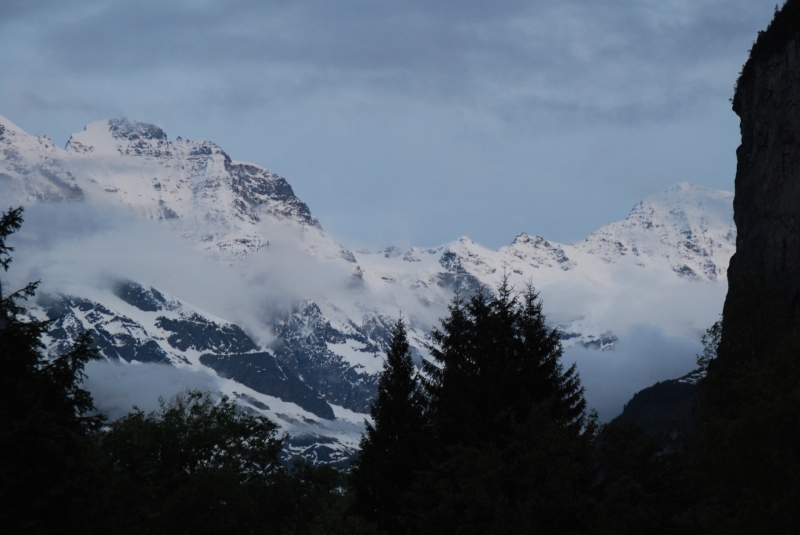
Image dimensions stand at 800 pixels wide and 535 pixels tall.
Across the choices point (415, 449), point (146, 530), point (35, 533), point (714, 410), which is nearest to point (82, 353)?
point (35, 533)

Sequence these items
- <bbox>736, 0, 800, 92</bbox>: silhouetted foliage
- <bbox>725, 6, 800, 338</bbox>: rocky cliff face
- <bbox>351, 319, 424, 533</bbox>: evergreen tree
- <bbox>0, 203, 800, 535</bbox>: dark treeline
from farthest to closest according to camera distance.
Result: <bbox>736, 0, 800, 92</bbox>: silhouetted foliage, <bbox>725, 6, 800, 338</bbox>: rocky cliff face, <bbox>351, 319, 424, 533</bbox>: evergreen tree, <bbox>0, 203, 800, 535</bbox>: dark treeline

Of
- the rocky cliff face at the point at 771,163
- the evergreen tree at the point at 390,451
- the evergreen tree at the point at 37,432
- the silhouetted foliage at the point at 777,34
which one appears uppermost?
the silhouetted foliage at the point at 777,34

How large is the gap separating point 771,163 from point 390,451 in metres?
51.8

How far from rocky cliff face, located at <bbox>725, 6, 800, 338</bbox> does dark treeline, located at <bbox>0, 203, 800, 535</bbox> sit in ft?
Answer: 62.4

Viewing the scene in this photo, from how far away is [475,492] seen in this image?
38.5 meters

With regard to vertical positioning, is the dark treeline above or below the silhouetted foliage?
below

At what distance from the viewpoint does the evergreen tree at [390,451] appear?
51.9 meters

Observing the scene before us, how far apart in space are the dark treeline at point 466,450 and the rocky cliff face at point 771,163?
19.0m

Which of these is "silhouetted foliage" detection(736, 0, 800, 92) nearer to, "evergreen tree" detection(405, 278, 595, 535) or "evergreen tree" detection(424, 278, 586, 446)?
"evergreen tree" detection(405, 278, 595, 535)

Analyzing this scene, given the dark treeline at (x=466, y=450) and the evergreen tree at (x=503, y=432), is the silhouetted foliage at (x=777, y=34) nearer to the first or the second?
the dark treeline at (x=466, y=450)

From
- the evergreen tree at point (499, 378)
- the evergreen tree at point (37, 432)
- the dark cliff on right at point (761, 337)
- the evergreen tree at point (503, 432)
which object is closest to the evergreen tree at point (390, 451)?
the evergreen tree at point (503, 432)

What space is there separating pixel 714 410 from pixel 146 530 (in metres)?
31.6

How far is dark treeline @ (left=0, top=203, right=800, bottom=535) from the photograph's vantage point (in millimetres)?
29156

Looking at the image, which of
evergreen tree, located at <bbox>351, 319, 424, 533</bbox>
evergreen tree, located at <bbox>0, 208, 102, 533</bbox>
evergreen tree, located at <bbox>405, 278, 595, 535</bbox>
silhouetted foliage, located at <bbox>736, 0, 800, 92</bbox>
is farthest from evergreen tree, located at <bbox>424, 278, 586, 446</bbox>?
silhouetted foliage, located at <bbox>736, 0, 800, 92</bbox>
